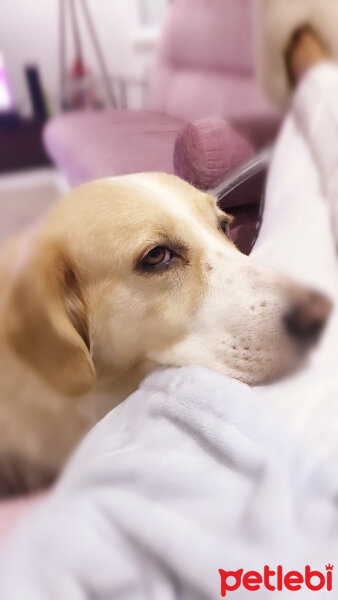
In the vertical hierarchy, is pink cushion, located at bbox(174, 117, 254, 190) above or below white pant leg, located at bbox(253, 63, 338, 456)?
above

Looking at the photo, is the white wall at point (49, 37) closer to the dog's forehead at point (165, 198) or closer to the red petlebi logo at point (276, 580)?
the dog's forehead at point (165, 198)

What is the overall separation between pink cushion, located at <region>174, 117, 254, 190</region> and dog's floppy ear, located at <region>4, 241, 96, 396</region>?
0.15m

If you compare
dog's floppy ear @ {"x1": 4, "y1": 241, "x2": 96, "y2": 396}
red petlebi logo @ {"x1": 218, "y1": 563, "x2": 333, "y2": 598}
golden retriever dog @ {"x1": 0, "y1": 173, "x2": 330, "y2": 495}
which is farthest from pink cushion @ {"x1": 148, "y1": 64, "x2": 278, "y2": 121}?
red petlebi logo @ {"x1": 218, "y1": 563, "x2": 333, "y2": 598}

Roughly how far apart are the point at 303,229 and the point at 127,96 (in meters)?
0.26

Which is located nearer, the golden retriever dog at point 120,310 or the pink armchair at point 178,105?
the golden retriever dog at point 120,310

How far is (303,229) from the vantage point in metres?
0.39

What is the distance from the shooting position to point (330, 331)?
1.07 ft

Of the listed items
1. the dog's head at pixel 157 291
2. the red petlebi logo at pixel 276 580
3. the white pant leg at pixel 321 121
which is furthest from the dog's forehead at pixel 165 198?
the red petlebi logo at pixel 276 580

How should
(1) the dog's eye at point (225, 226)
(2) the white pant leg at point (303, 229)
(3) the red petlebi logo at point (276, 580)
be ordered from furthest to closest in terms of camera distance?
(1) the dog's eye at point (225, 226)
(2) the white pant leg at point (303, 229)
(3) the red petlebi logo at point (276, 580)

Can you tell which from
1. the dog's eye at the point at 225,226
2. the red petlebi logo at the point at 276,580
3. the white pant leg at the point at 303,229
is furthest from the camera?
the dog's eye at the point at 225,226

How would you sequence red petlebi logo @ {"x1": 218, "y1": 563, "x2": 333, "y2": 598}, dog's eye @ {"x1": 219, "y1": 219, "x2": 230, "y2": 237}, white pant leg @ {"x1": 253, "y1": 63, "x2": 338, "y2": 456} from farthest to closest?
dog's eye @ {"x1": 219, "y1": 219, "x2": 230, "y2": 237}
white pant leg @ {"x1": 253, "y1": 63, "x2": 338, "y2": 456}
red petlebi logo @ {"x1": 218, "y1": 563, "x2": 333, "y2": 598}

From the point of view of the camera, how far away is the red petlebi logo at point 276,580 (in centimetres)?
21

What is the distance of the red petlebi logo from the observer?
0.21 m

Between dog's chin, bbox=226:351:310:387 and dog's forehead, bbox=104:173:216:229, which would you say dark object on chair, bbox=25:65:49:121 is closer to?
dog's forehead, bbox=104:173:216:229
